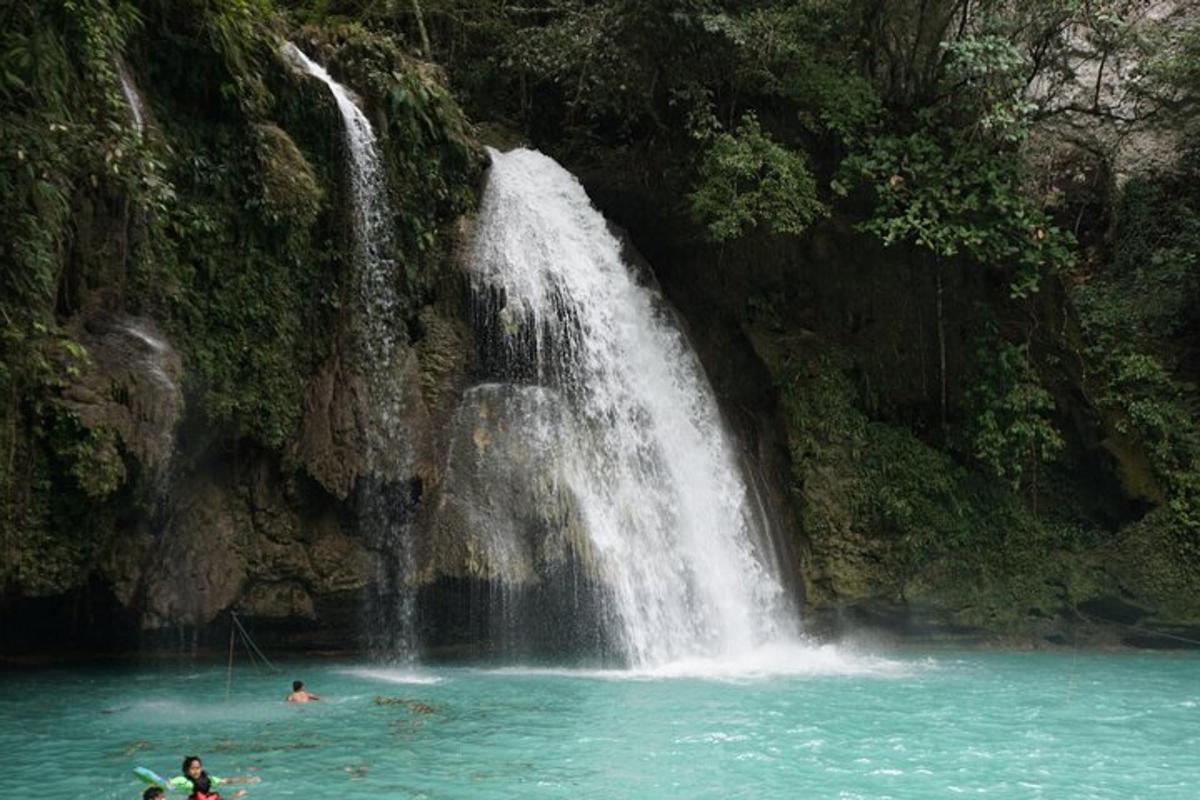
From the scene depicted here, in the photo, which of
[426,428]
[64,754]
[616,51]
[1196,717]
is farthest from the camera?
[616,51]

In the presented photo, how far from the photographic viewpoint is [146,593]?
11.3 meters

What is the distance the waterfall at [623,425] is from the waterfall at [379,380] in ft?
2.81

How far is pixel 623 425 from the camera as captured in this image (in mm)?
14062

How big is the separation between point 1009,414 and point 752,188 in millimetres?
4991

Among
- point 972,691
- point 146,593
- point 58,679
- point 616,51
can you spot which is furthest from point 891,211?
point 58,679

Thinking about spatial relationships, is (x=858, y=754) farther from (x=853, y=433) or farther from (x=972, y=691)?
(x=853, y=433)

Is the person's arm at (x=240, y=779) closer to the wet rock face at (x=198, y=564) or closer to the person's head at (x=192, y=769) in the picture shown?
the person's head at (x=192, y=769)

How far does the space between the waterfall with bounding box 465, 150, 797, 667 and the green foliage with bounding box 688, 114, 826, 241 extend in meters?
1.63

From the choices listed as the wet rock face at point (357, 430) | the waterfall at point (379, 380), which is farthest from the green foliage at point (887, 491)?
the waterfall at point (379, 380)

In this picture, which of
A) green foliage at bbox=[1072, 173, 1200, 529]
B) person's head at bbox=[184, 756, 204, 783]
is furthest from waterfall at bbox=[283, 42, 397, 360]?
green foliage at bbox=[1072, 173, 1200, 529]

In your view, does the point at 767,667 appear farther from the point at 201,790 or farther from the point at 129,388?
the point at 201,790

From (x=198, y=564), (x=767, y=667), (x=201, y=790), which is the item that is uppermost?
(x=198, y=564)

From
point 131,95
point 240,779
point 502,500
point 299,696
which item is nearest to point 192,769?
point 240,779

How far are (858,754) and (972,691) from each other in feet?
11.6
